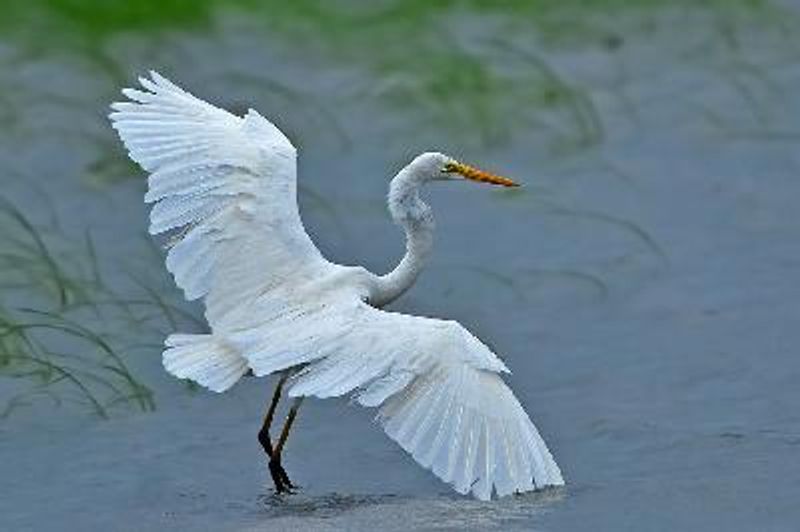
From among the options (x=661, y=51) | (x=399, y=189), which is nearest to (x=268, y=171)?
(x=399, y=189)

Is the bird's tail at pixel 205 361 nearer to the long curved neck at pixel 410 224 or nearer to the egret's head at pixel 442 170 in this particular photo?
the long curved neck at pixel 410 224

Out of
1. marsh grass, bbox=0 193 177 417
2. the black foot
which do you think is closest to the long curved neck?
the black foot

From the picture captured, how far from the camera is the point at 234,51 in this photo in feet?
51.9

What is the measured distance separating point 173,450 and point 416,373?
68.3 inches

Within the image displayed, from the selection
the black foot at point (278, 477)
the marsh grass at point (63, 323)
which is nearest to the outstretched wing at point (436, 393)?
the black foot at point (278, 477)

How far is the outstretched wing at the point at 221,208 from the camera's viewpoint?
10125 millimetres

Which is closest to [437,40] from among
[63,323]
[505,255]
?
[505,255]

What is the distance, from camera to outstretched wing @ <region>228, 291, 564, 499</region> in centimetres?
914

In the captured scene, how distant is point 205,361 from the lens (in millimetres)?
9750

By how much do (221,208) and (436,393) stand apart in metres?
1.29

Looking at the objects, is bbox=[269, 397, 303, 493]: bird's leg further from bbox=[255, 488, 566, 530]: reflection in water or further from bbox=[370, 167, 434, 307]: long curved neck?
bbox=[370, 167, 434, 307]: long curved neck

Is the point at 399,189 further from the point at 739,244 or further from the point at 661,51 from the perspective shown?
the point at 661,51

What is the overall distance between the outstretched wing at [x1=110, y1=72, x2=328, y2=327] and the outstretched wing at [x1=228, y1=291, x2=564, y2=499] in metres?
0.63

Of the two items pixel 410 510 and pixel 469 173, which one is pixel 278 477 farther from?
pixel 469 173
